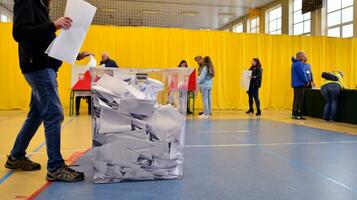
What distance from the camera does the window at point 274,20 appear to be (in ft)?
48.0

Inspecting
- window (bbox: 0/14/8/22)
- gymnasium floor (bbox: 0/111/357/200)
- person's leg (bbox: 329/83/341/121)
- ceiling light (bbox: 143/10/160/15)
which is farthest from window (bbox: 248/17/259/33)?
gymnasium floor (bbox: 0/111/357/200)

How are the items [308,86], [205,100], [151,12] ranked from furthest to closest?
[151,12]
[205,100]
[308,86]

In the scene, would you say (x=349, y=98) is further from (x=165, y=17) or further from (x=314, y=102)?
(x=165, y=17)

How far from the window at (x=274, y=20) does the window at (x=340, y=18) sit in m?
2.46

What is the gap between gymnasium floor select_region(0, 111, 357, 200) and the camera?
2180 mm

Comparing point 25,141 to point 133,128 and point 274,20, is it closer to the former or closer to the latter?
point 133,128

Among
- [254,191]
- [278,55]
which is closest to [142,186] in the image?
[254,191]

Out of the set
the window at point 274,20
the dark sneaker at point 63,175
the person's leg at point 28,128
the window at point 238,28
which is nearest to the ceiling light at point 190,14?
the window at point 238,28

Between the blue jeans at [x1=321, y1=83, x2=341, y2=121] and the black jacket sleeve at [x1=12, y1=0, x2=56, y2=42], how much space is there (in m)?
5.74

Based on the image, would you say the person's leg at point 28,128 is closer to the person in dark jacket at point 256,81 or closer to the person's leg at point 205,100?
the person's leg at point 205,100

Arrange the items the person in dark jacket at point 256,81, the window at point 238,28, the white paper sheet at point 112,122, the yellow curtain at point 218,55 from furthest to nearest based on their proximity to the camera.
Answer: the window at point 238,28, the yellow curtain at point 218,55, the person in dark jacket at point 256,81, the white paper sheet at point 112,122

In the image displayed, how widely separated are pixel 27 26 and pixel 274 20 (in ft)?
45.6

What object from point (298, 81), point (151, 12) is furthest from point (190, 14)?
point (298, 81)

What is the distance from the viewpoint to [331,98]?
6.75m
